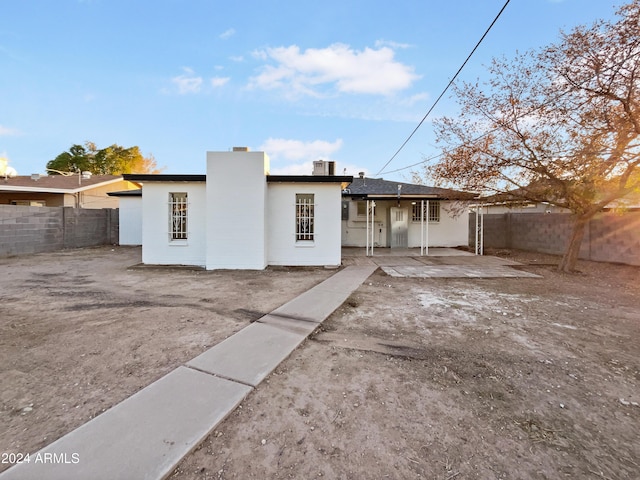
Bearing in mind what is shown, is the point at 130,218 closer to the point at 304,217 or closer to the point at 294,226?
the point at 294,226

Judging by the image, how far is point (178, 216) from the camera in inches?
349

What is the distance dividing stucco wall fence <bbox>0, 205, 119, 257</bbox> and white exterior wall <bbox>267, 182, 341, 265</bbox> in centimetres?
1073

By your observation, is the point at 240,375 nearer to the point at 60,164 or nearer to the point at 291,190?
the point at 291,190

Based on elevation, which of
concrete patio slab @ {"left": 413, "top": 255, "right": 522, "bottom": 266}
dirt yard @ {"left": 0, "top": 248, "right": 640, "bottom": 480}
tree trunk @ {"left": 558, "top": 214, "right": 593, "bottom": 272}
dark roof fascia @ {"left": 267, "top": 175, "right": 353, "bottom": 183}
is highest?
dark roof fascia @ {"left": 267, "top": 175, "right": 353, "bottom": 183}

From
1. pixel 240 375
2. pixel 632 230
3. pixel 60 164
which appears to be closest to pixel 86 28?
pixel 240 375

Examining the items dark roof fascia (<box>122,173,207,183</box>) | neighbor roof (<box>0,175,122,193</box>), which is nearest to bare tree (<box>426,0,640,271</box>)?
dark roof fascia (<box>122,173,207,183</box>)

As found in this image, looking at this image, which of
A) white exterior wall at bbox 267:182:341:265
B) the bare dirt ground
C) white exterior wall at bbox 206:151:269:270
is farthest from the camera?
white exterior wall at bbox 267:182:341:265

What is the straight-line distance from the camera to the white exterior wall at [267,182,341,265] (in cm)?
873

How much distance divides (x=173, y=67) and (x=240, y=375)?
38.4 ft

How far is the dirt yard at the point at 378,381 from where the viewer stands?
5.60 feet

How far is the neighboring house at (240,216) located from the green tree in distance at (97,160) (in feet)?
77.6

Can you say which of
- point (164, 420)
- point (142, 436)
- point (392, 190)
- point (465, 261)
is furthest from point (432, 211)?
point (142, 436)

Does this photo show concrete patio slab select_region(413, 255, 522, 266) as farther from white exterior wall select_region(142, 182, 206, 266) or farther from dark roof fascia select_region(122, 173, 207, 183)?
dark roof fascia select_region(122, 173, 207, 183)

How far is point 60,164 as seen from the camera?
84.0ft
